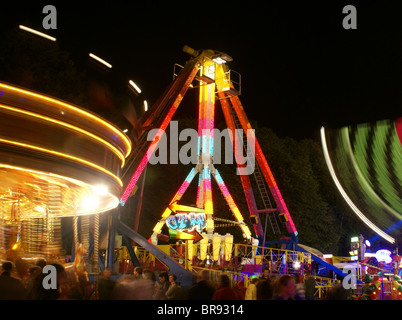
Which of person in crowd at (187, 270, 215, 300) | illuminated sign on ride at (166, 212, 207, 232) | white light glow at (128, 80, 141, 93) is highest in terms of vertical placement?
white light glow at (128, 80, 141, 93)

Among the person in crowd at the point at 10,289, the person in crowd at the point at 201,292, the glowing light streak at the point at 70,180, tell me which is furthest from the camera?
the glowing light streak at the point at 70,180

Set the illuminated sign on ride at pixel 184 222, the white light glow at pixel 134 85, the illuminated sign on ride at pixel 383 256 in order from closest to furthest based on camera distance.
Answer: the white light glow at pixel 134 85 → the illuminated sign on ride at pixel 184 222 → the illuminated sign on ride at pixel 383 256

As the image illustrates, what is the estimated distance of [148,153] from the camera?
21703mm

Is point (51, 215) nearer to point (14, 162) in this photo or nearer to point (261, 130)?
point (14, 162)

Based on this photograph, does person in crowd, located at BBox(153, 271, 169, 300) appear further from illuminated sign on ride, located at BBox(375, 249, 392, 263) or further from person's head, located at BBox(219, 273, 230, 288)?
illuminated sign on ride, located at BBox(375, 249, 392, 263)

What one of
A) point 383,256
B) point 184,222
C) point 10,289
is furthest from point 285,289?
point 383,256

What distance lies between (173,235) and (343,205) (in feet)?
71.1

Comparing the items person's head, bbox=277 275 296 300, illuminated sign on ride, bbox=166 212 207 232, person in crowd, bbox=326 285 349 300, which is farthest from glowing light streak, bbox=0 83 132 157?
illuminated sign on ride, bbox=166 212 207 232

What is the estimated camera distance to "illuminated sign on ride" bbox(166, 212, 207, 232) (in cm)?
2344

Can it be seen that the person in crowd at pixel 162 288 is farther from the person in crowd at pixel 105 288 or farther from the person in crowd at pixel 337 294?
the person in crowd at pixel 337 294

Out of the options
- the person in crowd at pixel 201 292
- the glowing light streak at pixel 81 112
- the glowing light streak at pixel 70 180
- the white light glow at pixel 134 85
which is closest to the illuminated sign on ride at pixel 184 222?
the glowing light streak at pixel 70 180

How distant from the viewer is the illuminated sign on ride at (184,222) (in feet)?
76.9

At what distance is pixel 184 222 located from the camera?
77.1 ft
